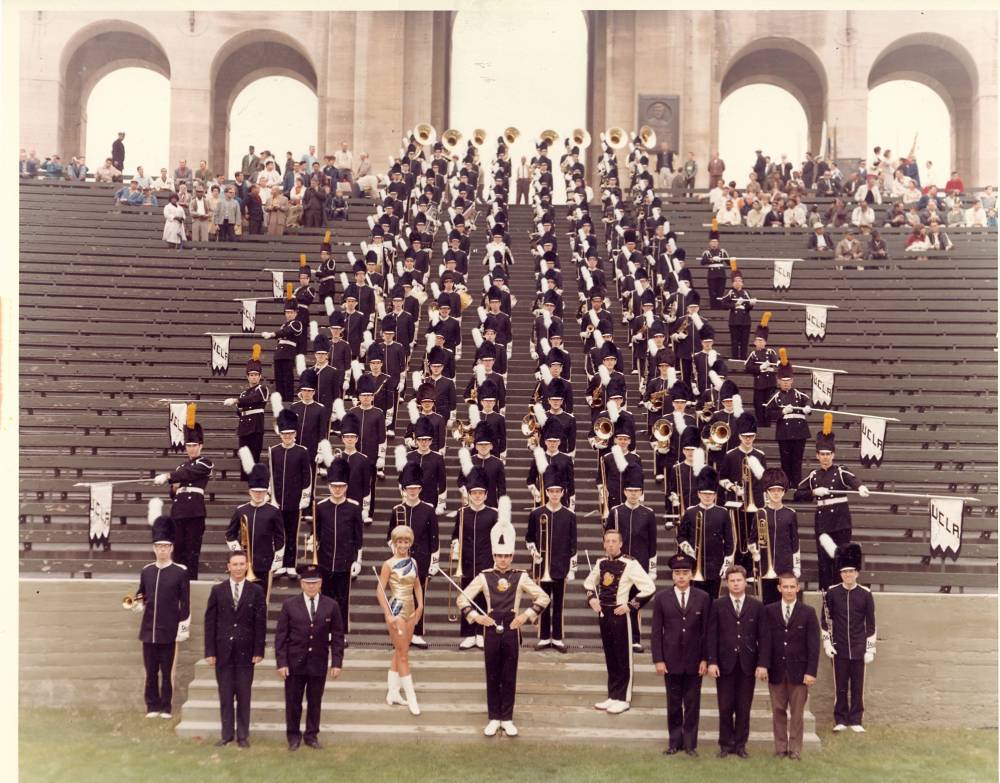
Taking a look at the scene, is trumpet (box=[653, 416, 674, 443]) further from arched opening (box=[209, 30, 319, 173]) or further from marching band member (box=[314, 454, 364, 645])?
arched opening (box=[209, 30, 319, 173])

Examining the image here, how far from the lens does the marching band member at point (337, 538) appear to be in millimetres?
10711

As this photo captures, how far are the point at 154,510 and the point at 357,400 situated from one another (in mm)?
3383

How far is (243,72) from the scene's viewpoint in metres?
31.4

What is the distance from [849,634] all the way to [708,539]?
4.61 feet

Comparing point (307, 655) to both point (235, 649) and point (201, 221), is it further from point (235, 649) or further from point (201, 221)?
point (201, 221)

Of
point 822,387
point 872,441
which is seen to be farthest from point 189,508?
point 822,387

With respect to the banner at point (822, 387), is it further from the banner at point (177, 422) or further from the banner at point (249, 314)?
the banner at point (249, 314)

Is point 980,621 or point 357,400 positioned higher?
point 357,400

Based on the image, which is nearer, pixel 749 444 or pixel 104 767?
pixel 104 767

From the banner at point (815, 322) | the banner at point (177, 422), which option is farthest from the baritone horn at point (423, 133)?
the banner at point (177, 422)

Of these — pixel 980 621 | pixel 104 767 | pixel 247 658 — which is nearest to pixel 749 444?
pixel 980 621

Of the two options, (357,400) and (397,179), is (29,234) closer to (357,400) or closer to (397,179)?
(397,179)

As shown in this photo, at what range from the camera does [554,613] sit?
10703 millimetres

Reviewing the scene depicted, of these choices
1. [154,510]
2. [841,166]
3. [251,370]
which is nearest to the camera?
[154,510]
